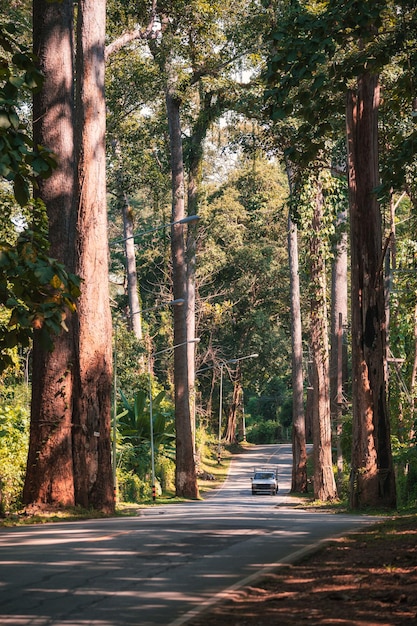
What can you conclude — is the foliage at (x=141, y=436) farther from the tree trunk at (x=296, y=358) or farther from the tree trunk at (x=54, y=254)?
the tree trunk at (x=54, y=254)

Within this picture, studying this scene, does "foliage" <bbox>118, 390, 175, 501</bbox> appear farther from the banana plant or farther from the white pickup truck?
the white pickup truck

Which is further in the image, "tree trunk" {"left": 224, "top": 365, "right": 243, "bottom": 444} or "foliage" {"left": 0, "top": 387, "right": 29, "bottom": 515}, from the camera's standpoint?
"tree trunk" {"left": 224, "top": 365, "right": 243, "bottom": 444}

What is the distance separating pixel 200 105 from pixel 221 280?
116ft

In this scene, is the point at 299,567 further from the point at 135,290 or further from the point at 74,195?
the point at 135,290

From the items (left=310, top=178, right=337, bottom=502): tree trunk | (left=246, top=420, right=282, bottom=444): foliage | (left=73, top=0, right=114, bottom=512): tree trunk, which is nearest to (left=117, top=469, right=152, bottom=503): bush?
(left=310, top=178, right=337, bottom=502): tree trunk

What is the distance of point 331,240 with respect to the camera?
43625 mm

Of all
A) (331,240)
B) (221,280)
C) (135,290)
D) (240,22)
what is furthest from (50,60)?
(221,280)

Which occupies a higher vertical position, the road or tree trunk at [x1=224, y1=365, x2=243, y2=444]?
tree trunk at [x1=224, y1=365, x2=243, y2=444]

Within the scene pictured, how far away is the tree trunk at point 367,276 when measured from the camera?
23.4 meters

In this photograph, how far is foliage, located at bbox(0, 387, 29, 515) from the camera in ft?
82.2

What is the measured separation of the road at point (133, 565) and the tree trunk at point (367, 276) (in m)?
5.95

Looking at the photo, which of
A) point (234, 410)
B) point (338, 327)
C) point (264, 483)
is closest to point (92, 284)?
point (338, 327)

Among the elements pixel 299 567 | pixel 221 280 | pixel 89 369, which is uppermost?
pixel 221 280

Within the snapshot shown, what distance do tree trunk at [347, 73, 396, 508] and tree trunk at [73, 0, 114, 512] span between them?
5164mm
